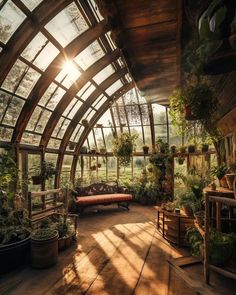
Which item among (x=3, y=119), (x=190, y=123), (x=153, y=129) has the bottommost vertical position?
Answer: (x=190, y=123)

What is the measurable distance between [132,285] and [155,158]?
6760 mm

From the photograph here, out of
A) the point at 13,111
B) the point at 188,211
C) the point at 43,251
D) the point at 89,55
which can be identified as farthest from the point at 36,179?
the point at 188,211

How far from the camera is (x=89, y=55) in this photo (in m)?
5.72

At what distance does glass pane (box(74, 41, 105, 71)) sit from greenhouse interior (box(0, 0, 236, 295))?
34 millimetres

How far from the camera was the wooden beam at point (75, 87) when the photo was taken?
6.00 meters

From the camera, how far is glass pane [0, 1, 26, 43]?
11.7 ft

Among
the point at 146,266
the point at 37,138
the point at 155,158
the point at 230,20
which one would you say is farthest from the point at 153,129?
the point at 230,20

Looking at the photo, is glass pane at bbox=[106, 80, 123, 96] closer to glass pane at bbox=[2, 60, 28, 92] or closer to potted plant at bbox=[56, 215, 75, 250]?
glass pane at bbox=[2, 60, 28, 92]

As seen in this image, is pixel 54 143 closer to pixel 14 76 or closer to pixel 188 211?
pixel 14 76

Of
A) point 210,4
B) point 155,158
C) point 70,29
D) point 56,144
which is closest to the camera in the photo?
point 210,4

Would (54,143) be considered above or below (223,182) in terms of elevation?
above

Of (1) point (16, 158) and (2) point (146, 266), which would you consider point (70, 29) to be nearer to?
(1) point (16, 158)

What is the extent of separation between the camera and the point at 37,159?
636cm

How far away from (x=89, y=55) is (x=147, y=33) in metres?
3.84
